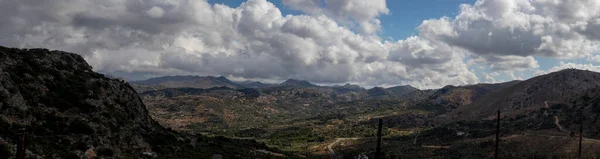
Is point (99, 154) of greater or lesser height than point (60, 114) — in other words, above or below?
below

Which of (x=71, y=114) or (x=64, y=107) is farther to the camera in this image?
(x=64, y=107)

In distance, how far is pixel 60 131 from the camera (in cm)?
6319

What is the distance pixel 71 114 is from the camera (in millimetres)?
70062

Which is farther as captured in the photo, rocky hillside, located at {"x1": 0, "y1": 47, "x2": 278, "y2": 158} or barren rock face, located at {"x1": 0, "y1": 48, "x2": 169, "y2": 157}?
barren rock face, located at {"x1": 0, "y1": 48, "x2": 169, "y2": 157}

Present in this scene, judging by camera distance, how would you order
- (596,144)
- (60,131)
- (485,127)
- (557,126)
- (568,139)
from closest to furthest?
(60,131)
(596,144)
(568,139)
(557,126)
(485,127)

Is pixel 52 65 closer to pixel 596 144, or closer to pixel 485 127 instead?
pixel 596 144

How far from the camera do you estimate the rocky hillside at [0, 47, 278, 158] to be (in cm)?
5831

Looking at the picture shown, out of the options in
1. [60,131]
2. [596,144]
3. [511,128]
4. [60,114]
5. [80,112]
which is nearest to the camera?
[60,131]

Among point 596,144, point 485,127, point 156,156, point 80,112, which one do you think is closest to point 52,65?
point 80,112

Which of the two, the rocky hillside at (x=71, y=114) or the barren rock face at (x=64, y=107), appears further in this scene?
the barren rock face at (x=64, y=107)

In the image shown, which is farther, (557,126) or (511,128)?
(511,128)

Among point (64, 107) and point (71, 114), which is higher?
point (64, 107)

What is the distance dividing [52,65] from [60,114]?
2074cm

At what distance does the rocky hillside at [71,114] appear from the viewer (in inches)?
2296
